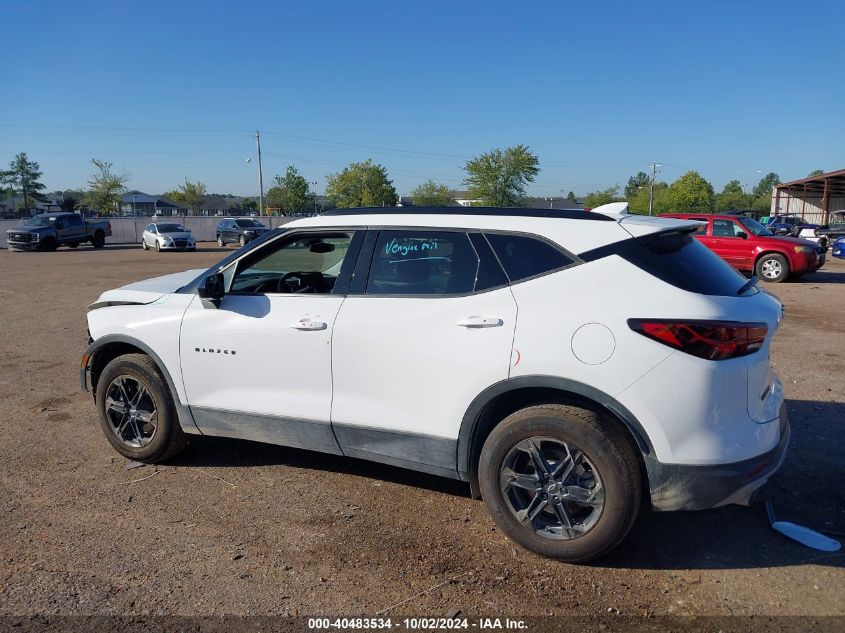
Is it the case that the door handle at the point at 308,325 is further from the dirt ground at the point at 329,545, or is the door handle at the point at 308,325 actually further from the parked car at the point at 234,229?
the parked car at the point at 234,229

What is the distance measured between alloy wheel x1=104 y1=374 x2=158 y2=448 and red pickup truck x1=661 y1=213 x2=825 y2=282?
574 inches

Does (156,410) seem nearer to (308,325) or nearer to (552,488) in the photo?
(308,325)

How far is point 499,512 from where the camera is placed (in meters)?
3.43

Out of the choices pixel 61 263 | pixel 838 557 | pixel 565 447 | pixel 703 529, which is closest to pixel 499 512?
pixel 565 447

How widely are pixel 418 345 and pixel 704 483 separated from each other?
156cm

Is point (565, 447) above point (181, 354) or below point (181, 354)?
below

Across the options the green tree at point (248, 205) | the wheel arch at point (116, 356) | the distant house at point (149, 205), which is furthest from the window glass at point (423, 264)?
the green tree at point (248, 205)

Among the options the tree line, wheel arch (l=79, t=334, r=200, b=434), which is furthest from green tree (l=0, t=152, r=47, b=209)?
wheel arch (l=79, t=334, r=200, b=434)

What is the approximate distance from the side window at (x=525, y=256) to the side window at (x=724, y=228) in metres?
15.4

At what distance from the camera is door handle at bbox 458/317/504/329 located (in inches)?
132

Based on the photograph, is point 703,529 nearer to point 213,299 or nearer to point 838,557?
point 838,557

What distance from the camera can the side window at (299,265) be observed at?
14.1ft

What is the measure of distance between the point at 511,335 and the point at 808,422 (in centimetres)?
357

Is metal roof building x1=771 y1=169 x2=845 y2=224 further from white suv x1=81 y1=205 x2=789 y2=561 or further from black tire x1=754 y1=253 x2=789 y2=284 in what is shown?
white suv x1=81 y1=205 x2=789 y2=561
